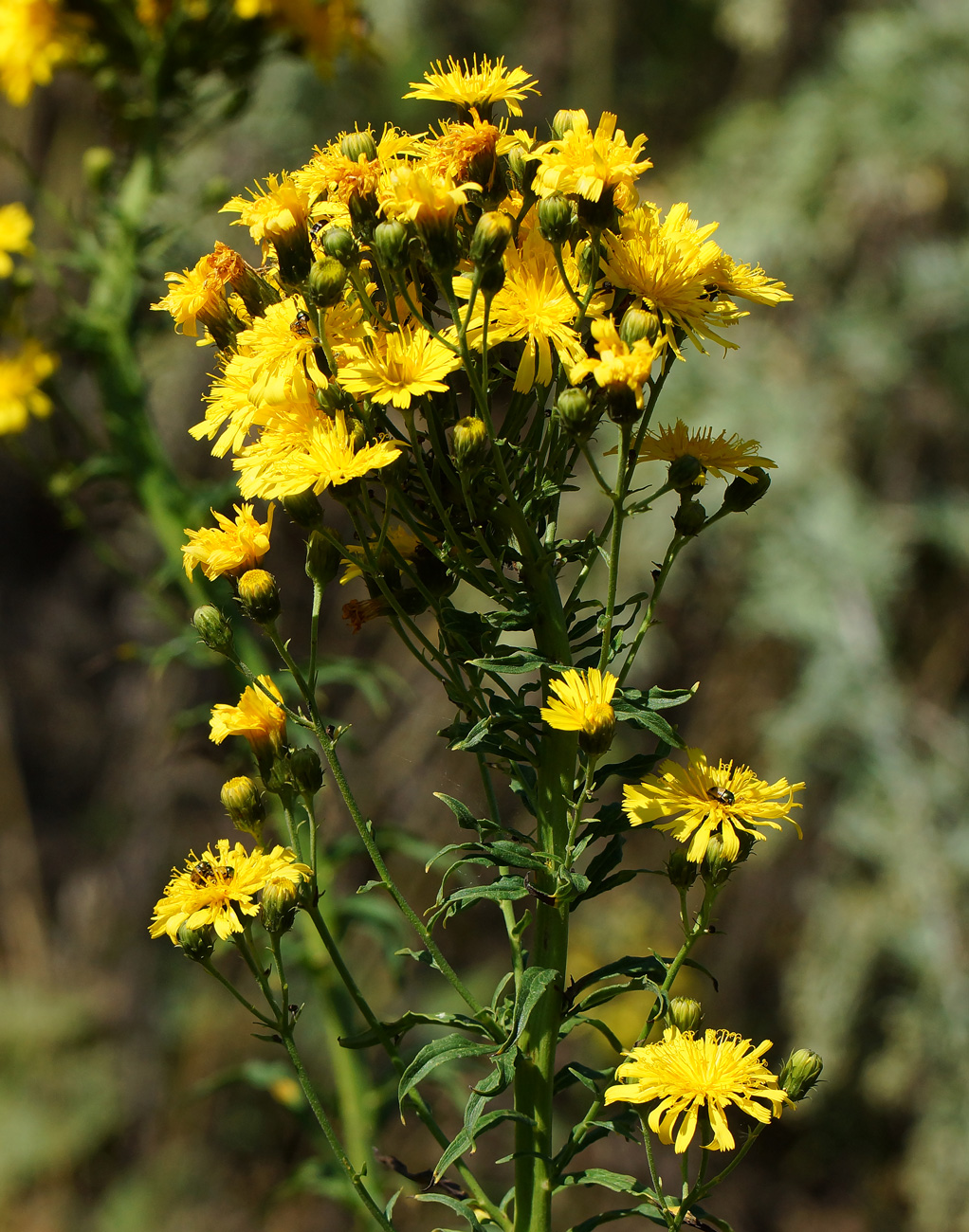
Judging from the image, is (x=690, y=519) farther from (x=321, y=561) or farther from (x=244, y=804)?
(x=244, y=804)

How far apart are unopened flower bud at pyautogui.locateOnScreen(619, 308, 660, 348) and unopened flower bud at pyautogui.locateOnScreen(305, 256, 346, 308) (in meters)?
0.21

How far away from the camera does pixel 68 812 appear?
493cm

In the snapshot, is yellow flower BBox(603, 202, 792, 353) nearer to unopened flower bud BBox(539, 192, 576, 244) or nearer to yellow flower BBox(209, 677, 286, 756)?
unopened flower bud BBox(539, 192, 576, 244)

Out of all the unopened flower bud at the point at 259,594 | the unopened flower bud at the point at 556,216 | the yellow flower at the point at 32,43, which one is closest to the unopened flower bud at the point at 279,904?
the unopened flower bud at the point at 259,594

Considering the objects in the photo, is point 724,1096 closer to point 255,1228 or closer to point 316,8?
point 316,8

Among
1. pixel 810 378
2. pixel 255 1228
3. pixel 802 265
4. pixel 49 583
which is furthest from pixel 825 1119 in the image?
pixel 49 583

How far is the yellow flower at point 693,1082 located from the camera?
0.78 meters

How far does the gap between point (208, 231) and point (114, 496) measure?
2101 mm

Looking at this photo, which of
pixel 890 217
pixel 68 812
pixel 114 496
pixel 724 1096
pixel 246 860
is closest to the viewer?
pixel 724 1096

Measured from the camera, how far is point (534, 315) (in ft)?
2.74

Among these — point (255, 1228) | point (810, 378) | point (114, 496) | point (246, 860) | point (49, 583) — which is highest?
point (49, 583)

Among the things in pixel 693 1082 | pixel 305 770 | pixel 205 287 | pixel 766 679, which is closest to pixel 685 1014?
pixel 693 1082

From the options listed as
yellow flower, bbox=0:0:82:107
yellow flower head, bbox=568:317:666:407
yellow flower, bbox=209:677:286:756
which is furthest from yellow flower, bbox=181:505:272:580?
yellow flower, bbox=0:0:82:107

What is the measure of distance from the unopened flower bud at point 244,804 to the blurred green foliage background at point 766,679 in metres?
1.92
